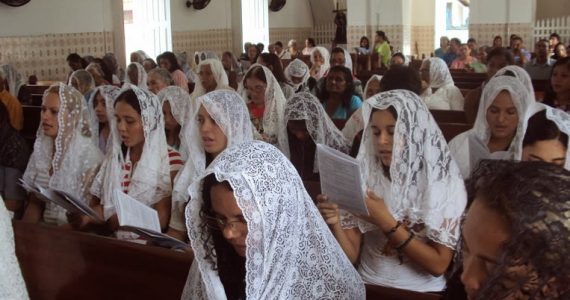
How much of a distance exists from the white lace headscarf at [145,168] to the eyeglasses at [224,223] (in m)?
1.58

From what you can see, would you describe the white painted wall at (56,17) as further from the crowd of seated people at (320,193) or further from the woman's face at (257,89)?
the crowd of seated people at (320,193)

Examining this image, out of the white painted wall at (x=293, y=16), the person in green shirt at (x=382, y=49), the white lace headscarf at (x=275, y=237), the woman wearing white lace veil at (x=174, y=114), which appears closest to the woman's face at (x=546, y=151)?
the white lace headscarf at (x=275, y=237)

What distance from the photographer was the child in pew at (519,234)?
1007mm

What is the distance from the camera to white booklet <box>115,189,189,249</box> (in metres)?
2.60

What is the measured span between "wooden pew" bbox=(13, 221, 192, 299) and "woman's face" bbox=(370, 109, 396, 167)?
0.86 meters

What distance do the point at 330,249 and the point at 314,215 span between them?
11 cm

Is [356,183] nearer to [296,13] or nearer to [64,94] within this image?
[64,94]

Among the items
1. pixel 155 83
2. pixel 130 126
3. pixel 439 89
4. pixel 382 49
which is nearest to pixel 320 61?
pixel 439 89

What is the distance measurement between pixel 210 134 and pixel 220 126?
0.06 metres

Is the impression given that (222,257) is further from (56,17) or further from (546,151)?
(56,17)

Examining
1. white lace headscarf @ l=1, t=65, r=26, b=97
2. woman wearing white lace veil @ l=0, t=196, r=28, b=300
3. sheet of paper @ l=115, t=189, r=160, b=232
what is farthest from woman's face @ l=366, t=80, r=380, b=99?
white lace headscarf @ l=1, t=65, r=26, b=97

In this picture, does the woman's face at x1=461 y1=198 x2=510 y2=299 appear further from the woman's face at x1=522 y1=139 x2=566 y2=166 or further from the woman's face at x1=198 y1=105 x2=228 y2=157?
the woman's face at x1=198 y1=105 x2=228 y2=157

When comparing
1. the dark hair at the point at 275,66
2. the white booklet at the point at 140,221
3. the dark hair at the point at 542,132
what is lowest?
the white booklet at the point at 140,221

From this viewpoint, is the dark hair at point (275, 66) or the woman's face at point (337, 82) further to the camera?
the dark hair at point (275, 66)
